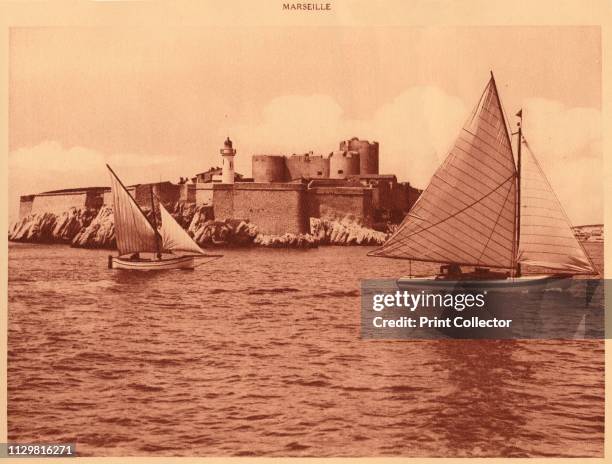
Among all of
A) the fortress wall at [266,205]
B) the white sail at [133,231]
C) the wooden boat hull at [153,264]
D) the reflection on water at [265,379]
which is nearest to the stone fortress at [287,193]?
the fortress wall at [266,205]

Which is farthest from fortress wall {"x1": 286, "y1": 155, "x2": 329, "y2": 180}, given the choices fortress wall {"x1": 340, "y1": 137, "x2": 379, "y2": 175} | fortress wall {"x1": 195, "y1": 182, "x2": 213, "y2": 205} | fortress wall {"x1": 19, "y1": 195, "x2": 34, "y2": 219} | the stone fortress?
fortress wall {"x1": 19, "y1": 195, "x2": 34, "y2": 219}

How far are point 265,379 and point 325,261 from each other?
81 cm

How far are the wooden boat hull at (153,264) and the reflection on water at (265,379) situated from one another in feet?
0.97

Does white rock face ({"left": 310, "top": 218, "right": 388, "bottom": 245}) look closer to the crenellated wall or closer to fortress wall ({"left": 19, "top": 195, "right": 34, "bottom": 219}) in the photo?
the crenellated wall

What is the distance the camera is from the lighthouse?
14.6 ft

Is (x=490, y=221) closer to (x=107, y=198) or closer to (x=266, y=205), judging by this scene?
(x=266, y=205)

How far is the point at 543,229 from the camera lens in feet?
14.8

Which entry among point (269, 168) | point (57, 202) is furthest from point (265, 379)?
point (57, 202)

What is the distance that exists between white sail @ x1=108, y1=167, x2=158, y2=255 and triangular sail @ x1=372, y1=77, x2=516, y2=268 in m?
1.49

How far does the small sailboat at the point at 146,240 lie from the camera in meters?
4.76

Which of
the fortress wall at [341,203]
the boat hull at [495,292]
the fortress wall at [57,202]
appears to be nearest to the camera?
the boat hull at [495,292]

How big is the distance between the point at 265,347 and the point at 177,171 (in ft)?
3.63

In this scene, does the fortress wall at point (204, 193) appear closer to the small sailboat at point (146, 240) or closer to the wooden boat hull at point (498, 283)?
the small sailboat at point (146, 240)

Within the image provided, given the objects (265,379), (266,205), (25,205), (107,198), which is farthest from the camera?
(266,205)
